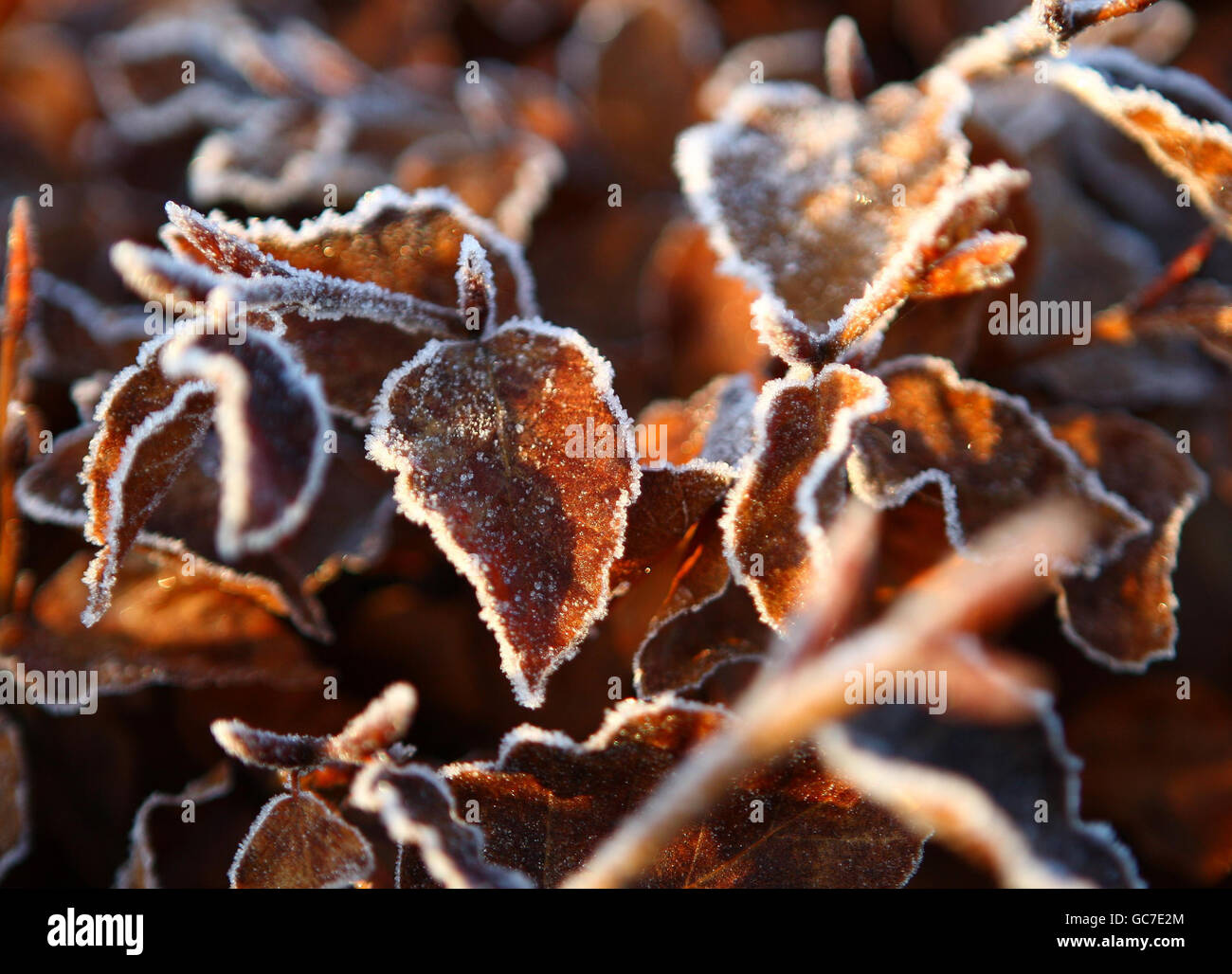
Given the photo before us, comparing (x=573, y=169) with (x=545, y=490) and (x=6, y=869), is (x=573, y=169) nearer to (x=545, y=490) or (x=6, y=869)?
(x=545, y=490)

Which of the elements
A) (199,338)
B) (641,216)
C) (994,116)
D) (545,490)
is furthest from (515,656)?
(994,116)

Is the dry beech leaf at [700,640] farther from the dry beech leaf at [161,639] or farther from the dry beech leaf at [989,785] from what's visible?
the dry beech leaf at [161,639]

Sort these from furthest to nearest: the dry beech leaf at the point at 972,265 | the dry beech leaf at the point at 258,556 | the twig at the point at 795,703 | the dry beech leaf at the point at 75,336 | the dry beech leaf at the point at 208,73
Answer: the dry beech leaf at the point at 208,73
the dry beech leaf at the point at 75,336
the dry beech leaf at the point at 258,556
the dry beech leaf at the point at 972,265
the twig at the point at 795,703

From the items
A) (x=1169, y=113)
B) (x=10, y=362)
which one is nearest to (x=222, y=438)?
(x=10, y=362)

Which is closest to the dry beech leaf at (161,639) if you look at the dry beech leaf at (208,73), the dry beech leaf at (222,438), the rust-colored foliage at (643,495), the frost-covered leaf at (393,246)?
the rust-colored foliage at (643,495)

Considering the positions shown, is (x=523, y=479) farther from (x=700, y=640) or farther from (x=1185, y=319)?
(x=1185, y=319)

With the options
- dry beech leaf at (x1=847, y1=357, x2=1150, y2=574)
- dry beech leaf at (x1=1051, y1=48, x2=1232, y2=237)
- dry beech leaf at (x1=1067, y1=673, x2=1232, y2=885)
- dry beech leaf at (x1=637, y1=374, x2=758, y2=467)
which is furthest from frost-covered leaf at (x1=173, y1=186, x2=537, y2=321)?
dry beech leaf at (x1=1067, y1=673, x2=1232, y2=885)

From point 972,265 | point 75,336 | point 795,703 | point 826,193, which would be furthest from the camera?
point 75,336

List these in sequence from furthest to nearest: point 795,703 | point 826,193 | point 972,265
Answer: point 826,193, point 972,265, point 795,703

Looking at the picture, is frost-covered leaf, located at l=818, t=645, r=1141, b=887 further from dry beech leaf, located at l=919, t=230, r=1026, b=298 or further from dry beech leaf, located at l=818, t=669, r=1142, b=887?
dry beech leaf, located at l=919, t=230, r=1026, b=298
